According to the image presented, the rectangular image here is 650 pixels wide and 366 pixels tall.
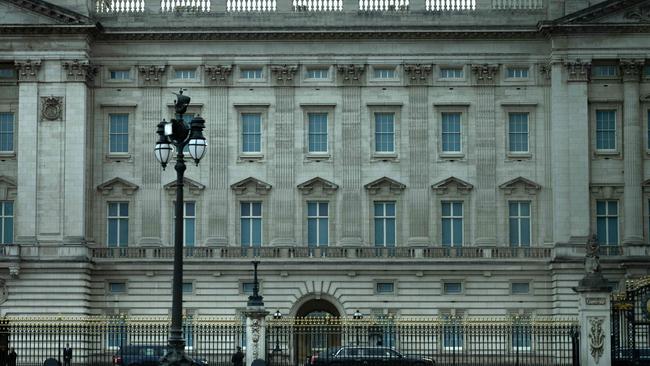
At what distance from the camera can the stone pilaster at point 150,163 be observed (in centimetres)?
8312

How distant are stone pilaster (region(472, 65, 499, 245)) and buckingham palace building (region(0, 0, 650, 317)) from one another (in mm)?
100

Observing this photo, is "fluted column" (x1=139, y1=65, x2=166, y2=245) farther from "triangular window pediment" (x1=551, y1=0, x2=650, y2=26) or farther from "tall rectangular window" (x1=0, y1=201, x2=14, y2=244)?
"triangular window pediment" (x1=551, y1=0, x2=650, y2=26)

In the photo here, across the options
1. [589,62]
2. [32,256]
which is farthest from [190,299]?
[589,62]

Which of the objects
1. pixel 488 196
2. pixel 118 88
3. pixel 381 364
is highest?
pixel 118 88

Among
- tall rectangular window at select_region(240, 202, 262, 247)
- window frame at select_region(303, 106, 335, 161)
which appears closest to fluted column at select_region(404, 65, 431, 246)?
window frame at select_region(303, 106, 335, 161)

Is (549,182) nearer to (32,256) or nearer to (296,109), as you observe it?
(296,109)

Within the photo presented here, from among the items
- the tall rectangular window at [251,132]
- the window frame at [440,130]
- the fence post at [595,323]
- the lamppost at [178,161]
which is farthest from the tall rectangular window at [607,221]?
the lamppost at [178,161]

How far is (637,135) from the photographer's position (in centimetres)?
8262

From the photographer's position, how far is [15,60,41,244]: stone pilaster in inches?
3216

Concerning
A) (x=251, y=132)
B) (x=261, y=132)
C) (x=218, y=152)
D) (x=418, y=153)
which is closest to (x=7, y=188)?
(x=218, y=152)

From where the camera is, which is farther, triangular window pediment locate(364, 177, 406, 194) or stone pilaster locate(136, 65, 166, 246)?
triangular window pediment locate(364, 177, 406, 194)

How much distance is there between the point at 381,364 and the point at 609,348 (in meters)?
8.11

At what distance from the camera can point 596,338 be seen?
53.4 meters

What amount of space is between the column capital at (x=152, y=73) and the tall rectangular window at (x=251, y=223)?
7.51 meters
